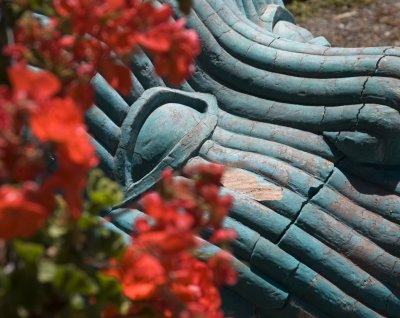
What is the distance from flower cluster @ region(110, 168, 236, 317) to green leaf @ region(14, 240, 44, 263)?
0.22 ft

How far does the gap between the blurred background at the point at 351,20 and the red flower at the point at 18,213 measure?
3.94m

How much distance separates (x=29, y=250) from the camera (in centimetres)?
64

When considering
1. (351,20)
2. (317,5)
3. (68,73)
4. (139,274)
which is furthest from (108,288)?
(317,5)

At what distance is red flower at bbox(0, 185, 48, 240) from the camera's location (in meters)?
0.57

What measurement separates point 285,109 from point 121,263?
4.27ft

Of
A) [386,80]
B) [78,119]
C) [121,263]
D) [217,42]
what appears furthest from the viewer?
[217,42]

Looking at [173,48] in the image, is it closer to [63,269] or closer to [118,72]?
[118,72]

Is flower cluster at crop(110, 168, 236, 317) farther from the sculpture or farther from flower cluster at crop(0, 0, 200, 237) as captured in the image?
the sculpture

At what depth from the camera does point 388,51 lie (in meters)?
1.92

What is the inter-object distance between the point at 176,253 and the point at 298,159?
4.29 feet

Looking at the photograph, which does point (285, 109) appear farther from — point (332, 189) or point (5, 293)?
point (5, 293)

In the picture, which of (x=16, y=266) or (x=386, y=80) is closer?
(x=16, y=266)

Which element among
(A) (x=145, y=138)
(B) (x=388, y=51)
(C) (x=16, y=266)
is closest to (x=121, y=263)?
(C) (x=16, y=266)

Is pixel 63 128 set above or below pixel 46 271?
above
